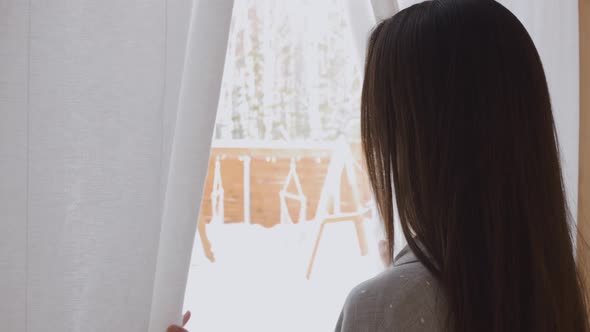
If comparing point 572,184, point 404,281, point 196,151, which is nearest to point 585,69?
point 572,184

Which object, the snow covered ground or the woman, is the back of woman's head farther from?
the snow covered ground

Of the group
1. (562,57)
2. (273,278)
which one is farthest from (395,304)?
(273,278)

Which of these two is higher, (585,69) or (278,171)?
Result: (585,69)

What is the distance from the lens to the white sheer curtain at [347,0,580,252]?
63.9 inches

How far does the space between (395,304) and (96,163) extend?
0.50m

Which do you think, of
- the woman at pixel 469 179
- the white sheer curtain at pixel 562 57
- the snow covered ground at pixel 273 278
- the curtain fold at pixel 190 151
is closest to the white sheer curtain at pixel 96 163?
the curtain fold at pixel 190 151

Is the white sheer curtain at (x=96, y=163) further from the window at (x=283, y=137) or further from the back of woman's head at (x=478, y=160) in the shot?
the window at (x=283, y=137)

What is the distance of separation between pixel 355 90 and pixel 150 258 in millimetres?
3452

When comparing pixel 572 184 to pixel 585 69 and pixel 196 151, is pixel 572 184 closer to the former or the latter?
pixel 585 69

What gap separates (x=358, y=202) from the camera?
3.76 meters

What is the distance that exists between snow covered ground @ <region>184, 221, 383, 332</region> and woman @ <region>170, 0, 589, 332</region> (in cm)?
165

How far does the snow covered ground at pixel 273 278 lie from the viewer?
284 centimetres

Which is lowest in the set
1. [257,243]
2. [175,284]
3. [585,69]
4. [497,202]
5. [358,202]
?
[257,243]

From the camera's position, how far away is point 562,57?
1.66m
